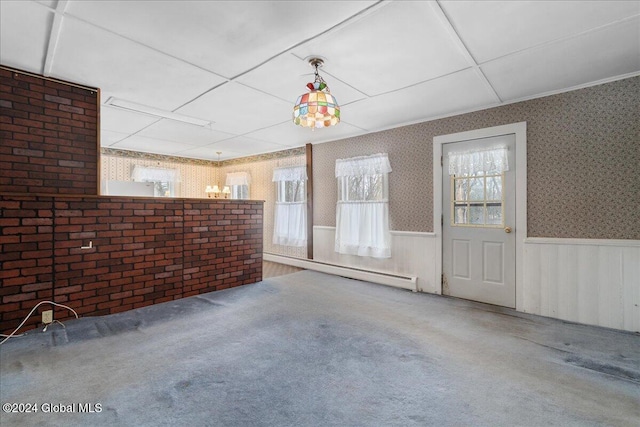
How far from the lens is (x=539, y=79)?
288 cm

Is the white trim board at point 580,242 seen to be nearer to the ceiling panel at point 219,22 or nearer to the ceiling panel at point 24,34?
the ceiling panel at point 219,22

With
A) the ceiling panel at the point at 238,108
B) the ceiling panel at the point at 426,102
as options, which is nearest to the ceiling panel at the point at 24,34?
the ceiling panel at the point at 238,108

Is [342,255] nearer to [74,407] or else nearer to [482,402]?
[482,402]

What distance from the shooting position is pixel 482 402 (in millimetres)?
1769

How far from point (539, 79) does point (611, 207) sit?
1.48 meters

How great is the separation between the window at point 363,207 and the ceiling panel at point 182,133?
2.30 meters

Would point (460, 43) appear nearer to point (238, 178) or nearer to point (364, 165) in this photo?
point (364, 165)

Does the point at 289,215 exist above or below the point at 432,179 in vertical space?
below

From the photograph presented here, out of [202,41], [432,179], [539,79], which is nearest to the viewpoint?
[202,41]

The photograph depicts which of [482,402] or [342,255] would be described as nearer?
[482,402]

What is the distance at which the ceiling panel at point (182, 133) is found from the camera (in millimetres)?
4570

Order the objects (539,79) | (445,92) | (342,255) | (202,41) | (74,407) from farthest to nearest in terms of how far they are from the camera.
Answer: (342,255), (445,92), (539,79), (202,41), (74,407)

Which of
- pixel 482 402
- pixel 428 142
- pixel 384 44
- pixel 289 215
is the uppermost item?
pixel 384 44

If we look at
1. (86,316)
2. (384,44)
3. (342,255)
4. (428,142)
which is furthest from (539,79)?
(86,316)
